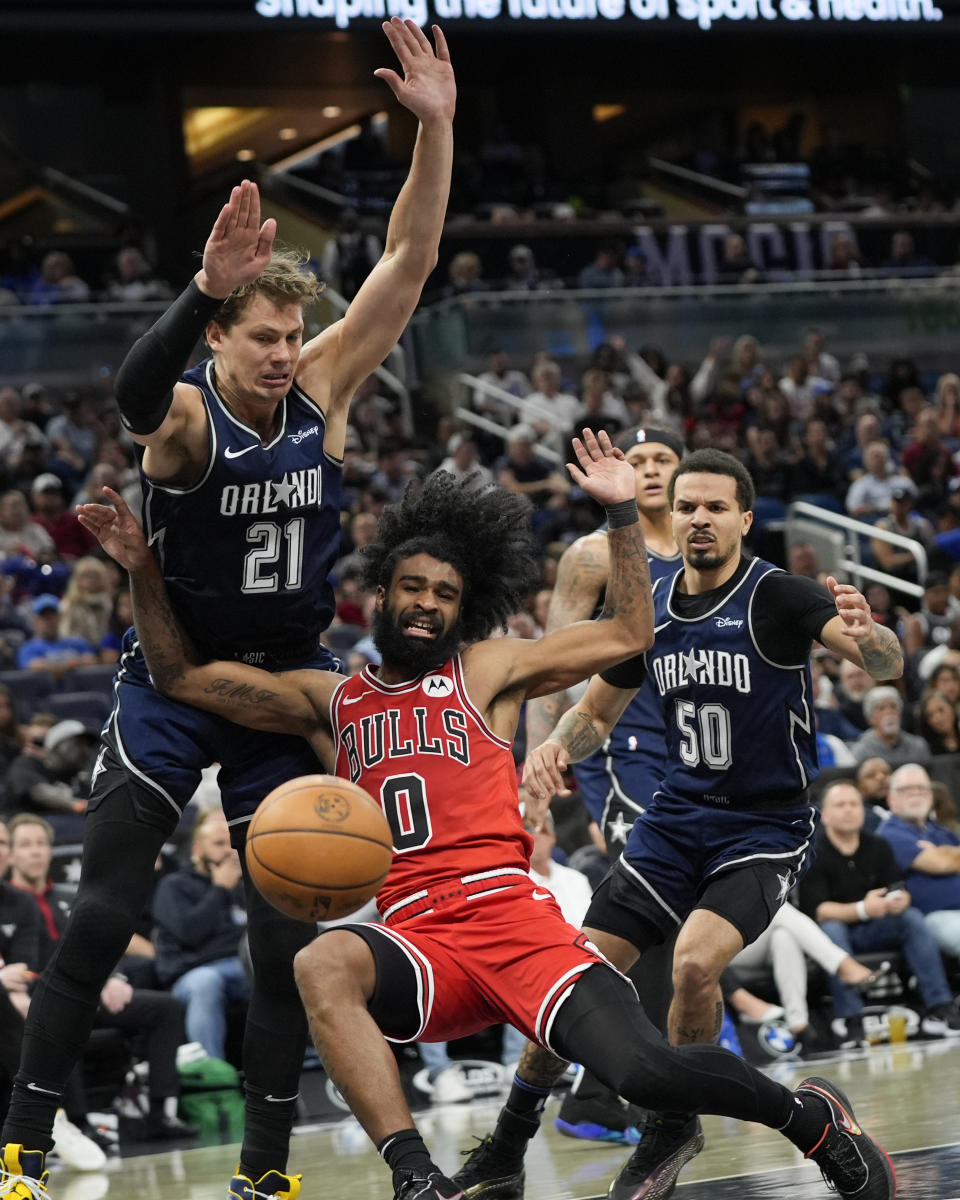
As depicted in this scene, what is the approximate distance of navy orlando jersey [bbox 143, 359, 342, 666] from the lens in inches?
191

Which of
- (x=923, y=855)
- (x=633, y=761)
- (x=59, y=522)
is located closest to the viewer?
(x=633, y=761)

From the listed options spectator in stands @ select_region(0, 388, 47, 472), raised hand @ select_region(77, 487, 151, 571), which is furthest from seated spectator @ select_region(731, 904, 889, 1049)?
spectator in stands @ select_region(0, 388, 47, 472)

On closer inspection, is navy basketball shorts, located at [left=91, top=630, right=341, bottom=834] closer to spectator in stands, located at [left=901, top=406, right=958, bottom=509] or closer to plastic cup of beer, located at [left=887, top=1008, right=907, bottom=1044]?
plastic cup of beer, located at [left=887, top=1008, right=907, bottom=1044]

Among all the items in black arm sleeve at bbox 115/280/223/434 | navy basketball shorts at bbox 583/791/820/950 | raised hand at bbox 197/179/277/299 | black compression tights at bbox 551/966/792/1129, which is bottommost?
black compression tights at bbox 551/966/792/1129

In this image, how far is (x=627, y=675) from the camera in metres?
5.66

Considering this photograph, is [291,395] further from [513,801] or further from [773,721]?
[773,721]

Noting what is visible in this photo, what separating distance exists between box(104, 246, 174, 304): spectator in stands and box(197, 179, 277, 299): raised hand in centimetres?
1446

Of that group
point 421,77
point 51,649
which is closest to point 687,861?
point 421,77

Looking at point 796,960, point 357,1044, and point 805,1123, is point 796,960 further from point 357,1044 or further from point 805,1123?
point 357,1044

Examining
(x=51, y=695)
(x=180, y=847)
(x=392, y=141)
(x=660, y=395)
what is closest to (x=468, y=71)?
(x=392, y=141)

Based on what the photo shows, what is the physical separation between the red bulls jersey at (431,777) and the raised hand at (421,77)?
→ 164cm

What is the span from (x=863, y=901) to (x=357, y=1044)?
19.2 feet

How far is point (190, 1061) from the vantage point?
827 centimetres

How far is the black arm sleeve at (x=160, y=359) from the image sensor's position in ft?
14.6
